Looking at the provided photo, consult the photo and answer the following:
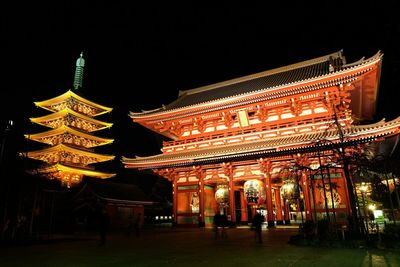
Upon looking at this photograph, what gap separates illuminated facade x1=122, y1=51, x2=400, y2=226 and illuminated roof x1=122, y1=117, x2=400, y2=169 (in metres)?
0.06

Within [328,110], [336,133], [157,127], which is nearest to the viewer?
[336,133]

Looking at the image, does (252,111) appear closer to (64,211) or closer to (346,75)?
(346,75)

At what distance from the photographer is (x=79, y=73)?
48.3 m

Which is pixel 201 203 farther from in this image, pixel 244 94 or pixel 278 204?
pixel 244 94

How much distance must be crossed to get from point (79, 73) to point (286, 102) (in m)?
38.1

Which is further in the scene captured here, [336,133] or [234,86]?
[234,86]

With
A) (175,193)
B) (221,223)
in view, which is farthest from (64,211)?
(221,223)

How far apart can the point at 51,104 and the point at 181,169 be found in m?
27.7

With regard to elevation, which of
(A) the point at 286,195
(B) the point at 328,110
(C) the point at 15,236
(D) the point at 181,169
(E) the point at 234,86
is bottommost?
(C) the point at 15,236

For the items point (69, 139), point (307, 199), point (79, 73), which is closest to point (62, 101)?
point (69, 139)

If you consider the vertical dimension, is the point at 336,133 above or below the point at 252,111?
below

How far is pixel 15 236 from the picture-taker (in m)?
14.9

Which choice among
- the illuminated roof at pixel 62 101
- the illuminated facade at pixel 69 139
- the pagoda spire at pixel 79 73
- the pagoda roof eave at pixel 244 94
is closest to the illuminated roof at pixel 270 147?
the pagoda roof eave at pixel 244 94

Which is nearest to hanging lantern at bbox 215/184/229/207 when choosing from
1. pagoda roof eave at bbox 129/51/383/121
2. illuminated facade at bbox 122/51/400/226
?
illuminated facade at bbox 122/51/400/226
